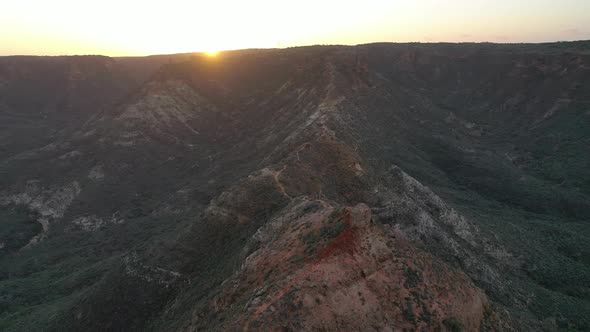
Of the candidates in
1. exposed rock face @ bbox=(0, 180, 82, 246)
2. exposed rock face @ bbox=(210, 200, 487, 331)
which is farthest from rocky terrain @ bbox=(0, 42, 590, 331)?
exposed rock face @ bbox=(0, 180, 82, 246)

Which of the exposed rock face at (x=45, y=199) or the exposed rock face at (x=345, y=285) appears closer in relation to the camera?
the exposed rock face at (x=345, y=285)

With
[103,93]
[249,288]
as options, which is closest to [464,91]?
[103,93]

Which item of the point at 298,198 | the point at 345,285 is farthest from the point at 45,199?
the point at 345,285

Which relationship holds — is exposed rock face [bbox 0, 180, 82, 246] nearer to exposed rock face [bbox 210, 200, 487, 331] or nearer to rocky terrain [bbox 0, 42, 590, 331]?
rocky terrain [bbox 0, 42, 590, 331]

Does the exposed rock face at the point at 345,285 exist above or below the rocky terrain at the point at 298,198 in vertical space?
above

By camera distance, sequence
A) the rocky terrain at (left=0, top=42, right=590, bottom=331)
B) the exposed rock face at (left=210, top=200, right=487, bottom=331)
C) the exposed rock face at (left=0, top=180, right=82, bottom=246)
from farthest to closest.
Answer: the exposed rock face at (left=0, top=180, right=82, bottom=246)
the rocky terrain at (left=0, top=42, right=590, bottom=331)
the exposed rock face at (left=210, top=200, right=487, bottom=331)

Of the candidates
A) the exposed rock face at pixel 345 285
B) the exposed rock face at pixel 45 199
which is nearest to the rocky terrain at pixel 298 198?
the exposed rock face at pixel 345 285

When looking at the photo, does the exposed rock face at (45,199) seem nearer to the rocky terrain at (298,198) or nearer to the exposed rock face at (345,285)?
the rocky terrain at (298,198)

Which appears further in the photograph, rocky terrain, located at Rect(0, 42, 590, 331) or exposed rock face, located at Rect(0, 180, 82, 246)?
exposed rock face, located at Rect(0, 180, 82, 246)

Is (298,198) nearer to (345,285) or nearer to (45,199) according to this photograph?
(345,285)
